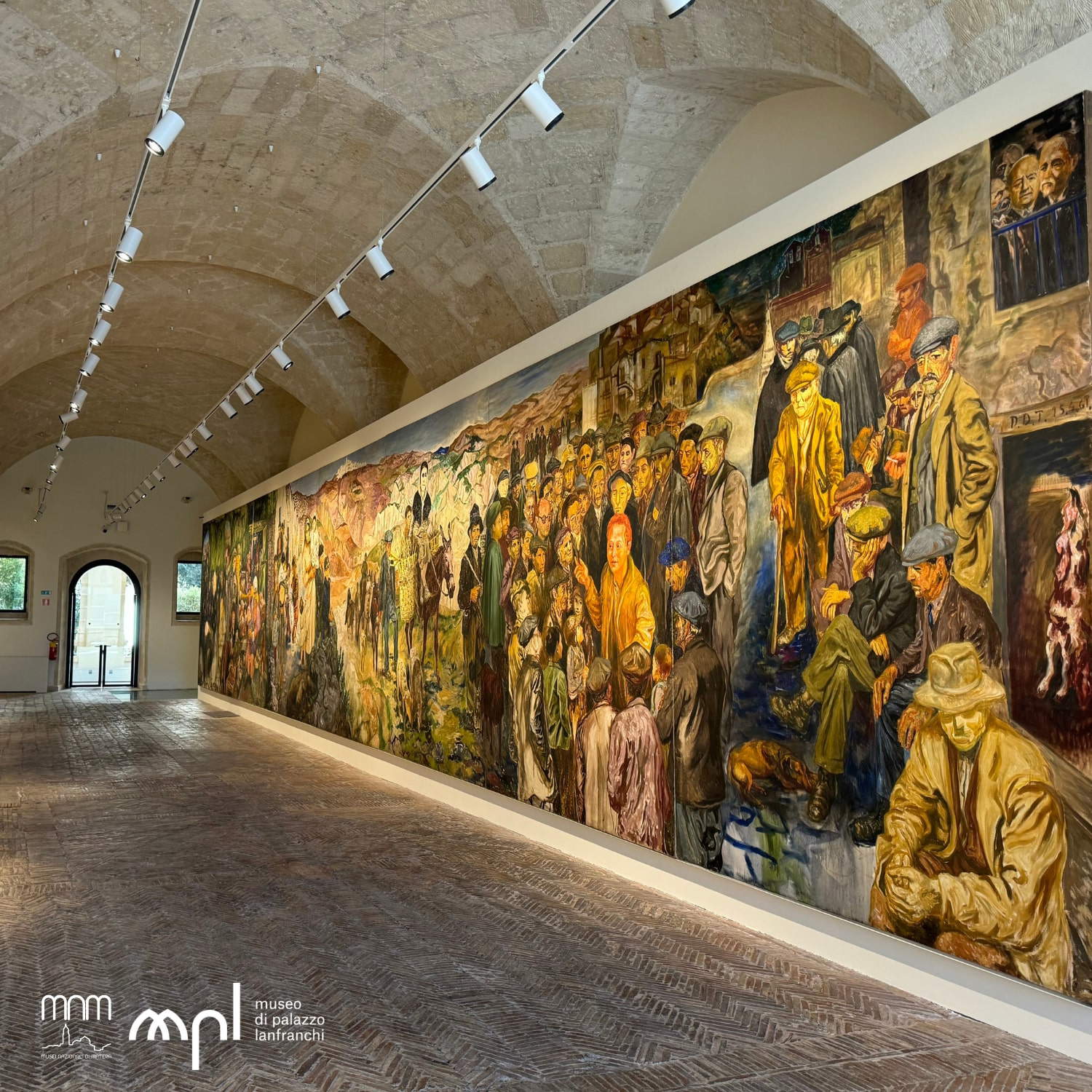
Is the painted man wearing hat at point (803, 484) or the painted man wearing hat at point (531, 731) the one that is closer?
the painted man wearing hat at point (803, 484)

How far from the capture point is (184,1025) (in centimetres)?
467

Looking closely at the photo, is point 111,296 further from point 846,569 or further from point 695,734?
point 846,569

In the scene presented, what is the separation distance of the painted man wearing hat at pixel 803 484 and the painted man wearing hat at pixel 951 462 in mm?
548

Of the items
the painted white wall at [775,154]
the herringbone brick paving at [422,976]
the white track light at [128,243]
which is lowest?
the herringbone brick paving at [422,976]

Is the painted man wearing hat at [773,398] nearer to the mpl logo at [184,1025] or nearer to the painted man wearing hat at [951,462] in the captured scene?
the painted man wearing hat at [951,462]

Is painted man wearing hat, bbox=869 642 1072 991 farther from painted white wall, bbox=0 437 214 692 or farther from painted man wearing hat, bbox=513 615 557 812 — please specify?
painted white wall, bbox=0 437 214 692

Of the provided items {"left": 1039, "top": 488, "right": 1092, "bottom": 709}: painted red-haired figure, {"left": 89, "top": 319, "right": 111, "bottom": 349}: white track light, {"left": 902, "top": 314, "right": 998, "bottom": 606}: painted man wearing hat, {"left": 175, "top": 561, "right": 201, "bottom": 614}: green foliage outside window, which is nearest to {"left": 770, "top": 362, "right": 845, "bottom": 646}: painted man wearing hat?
{"left": 902, "top": 314, "right": 998, "bottom": 606}: painted man wearing hat

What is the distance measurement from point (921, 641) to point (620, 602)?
292 cm

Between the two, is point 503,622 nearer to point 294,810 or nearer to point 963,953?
point 294,810

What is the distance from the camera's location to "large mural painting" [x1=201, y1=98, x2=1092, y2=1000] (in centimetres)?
455

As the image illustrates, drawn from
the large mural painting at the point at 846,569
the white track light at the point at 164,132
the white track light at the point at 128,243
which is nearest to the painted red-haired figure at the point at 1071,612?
the large mural painting at the point at 846,569

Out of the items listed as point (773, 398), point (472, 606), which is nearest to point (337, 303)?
point (472, 606)

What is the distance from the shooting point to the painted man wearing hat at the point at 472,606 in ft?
33.3

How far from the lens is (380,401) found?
55.0 ft
